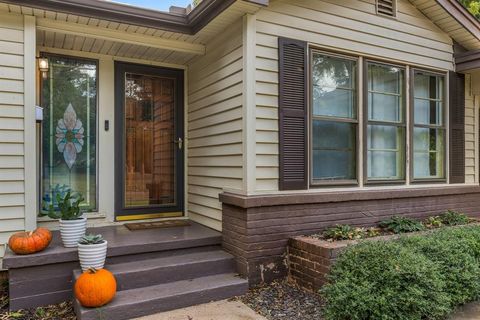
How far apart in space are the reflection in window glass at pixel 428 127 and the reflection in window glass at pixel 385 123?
0.96 ft

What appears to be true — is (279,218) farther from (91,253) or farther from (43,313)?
(43,313)

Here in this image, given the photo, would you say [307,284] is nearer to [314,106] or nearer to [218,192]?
[218,192]

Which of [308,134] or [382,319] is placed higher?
[308,134]

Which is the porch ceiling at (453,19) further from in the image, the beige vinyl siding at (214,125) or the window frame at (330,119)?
the beige vinyl siding at (214,125)

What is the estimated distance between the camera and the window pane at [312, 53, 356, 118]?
13.6ft

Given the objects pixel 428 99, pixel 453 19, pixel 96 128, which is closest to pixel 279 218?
pixel 96 128

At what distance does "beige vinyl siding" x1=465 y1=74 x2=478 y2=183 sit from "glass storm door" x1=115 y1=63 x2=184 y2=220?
166 inches

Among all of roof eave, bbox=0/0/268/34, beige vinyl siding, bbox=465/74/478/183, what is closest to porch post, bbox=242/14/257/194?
roof eave, bbox=0/0/268/34

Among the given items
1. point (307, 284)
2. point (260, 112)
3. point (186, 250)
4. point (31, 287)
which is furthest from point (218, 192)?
point (31, 287)

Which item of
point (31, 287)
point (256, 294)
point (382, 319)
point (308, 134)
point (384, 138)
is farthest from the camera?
point (384, 138)

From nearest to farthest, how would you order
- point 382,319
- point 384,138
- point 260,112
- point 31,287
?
point 382,319 < point 31,287 < point 260,112 < point 384,138

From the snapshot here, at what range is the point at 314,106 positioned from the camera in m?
4.11

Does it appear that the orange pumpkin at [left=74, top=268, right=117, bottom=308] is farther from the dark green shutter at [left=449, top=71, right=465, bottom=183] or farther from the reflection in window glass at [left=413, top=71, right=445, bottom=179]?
the dark green shutter at [left=449, top=71, right=465, bottom=183]

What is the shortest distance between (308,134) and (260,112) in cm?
63
